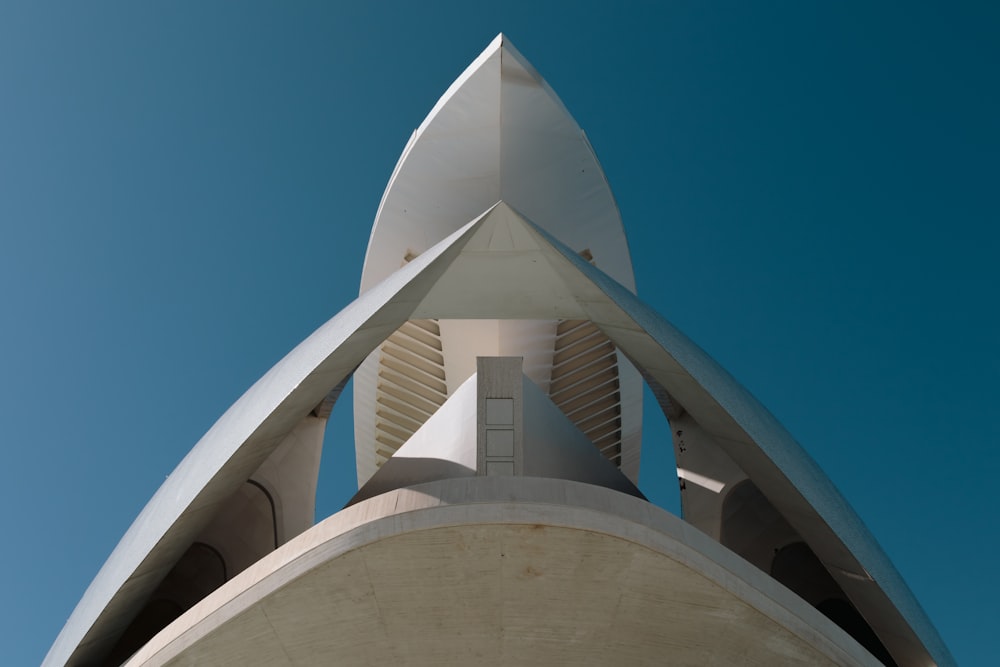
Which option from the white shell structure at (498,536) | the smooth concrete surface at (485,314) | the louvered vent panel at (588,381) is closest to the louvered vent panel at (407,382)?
the louvered vent panel at (588,381)

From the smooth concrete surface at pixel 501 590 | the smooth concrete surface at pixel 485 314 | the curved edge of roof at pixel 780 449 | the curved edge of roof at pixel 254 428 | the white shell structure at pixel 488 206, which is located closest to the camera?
the smooth concrete surface at pixel 501 590

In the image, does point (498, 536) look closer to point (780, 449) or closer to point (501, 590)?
point (501, 590)

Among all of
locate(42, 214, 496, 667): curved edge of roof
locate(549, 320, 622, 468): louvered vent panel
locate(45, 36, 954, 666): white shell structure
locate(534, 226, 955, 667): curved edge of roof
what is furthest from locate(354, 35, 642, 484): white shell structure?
locate(42, 214, 496, 667): curved edge of roof

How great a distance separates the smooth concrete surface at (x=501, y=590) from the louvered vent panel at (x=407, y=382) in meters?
8.71

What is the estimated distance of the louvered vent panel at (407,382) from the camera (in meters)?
16.5

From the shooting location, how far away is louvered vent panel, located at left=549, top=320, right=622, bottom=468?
16.5 metres

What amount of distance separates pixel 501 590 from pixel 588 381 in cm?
969

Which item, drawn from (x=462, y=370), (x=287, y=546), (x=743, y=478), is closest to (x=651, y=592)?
(x=287, y=546)

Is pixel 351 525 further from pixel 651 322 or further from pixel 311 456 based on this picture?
pixel 311 456

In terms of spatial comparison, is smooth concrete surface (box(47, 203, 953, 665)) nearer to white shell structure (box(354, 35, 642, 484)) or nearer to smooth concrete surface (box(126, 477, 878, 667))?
smooth concrete surface (box(126, 477, 878, 667))

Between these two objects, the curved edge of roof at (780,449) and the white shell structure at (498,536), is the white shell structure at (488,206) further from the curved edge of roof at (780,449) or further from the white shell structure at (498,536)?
the curved edge of roof at (780,449)

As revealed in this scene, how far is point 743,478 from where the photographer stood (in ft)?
36.3

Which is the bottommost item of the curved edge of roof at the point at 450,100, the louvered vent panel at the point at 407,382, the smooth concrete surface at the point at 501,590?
the smooth concrete surface at the point at 501,590

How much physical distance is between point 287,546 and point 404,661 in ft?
5.03
